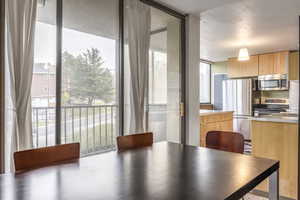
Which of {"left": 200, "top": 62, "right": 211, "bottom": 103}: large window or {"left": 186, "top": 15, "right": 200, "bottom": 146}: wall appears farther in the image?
{"left": 200, "top": 62, "right": 211, "bottom": 103}: large window

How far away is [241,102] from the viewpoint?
18.7 feet

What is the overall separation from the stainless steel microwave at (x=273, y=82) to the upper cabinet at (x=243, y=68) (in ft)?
0.87

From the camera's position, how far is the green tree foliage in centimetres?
211

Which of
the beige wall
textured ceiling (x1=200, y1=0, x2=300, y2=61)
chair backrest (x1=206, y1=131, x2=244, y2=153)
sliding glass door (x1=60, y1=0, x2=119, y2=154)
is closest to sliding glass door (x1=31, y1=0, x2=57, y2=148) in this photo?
sliding glass door (x1=60, y1=0, x2=119, y2=154)

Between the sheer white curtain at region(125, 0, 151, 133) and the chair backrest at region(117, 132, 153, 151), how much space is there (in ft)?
1.82

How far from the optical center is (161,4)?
289 centimetres

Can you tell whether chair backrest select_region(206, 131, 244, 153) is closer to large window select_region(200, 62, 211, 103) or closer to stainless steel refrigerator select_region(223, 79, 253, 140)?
stainless steel refrigerator select_region(223, 79, 253, 140)

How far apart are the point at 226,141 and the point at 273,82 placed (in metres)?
4.38

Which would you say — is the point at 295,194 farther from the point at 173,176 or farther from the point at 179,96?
the point at 173,176

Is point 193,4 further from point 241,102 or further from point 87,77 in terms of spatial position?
point 241,102

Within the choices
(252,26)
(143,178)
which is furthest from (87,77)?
(252,26)

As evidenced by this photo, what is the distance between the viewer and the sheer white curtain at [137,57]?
2.53m

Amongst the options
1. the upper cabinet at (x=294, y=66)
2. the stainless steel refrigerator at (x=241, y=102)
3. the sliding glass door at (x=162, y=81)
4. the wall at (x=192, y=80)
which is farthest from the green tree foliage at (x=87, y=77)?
the upper cabinet at (x=294, y=66)

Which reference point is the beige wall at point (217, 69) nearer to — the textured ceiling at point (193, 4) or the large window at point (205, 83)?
the large window at point (205, 83)
